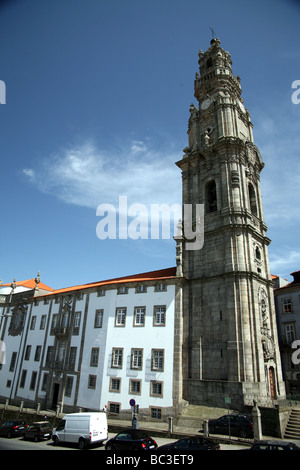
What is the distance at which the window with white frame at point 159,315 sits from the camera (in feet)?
92.7

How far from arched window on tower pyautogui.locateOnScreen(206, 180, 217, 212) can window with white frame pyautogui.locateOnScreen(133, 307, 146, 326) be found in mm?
12948

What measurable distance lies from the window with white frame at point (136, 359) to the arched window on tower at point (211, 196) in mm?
16441

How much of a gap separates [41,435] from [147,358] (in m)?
10.2

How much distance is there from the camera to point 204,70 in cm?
4091

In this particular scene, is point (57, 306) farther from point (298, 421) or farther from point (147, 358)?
point (298, 421)

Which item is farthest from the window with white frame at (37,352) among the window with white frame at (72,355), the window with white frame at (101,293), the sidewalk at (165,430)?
the window with white frame at (101,293)

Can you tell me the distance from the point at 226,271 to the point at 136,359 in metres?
11.9

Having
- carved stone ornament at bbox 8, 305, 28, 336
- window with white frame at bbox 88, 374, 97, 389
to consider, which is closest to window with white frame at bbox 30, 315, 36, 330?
carved stone ornament at bbox 8, 305, 28, 336

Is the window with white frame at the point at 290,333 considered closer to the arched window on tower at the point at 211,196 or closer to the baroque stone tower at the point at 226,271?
the baroque stone tower at the point at 226,271

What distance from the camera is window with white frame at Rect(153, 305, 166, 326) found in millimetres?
28266

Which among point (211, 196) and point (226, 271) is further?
point (211, 196)

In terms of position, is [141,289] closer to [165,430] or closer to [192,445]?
[165,430]

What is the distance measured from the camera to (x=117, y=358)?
2912 centimetres

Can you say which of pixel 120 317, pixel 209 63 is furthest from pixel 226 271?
pixel 209 63
